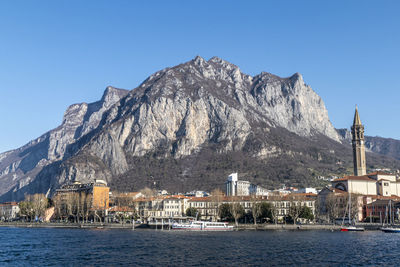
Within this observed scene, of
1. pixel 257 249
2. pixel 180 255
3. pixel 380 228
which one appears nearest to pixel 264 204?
pixel 380 228

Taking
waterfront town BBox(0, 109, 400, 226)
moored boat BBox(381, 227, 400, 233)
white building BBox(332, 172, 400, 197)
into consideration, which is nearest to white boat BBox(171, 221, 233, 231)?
waterfront town BBox(0, 109, 400, 226)

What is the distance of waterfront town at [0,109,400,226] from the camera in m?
152

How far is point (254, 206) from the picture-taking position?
486 feet

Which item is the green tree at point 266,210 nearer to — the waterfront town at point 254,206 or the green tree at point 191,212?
the waterfront town at point 254,206

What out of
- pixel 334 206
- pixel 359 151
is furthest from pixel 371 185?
pixel 334 206

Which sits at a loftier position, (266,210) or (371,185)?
(371,185)

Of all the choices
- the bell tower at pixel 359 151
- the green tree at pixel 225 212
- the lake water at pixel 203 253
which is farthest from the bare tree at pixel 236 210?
the bell tower at pixel 359 151

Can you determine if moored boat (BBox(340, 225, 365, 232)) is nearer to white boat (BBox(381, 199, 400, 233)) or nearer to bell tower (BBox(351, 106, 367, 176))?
white boat (BBox(381, 199, 400, 233))

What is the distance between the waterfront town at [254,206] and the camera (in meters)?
152

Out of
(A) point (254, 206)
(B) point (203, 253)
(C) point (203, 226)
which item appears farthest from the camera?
(A) point (254, 206)

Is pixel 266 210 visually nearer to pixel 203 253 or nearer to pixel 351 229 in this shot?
pixel 351 229

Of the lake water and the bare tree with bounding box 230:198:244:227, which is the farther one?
the bare tree with bounding box 230:198:244:227

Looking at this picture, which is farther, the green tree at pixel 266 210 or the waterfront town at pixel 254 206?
the waterfront town at pixel 254 206

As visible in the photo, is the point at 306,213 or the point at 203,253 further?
the point at 306,213
